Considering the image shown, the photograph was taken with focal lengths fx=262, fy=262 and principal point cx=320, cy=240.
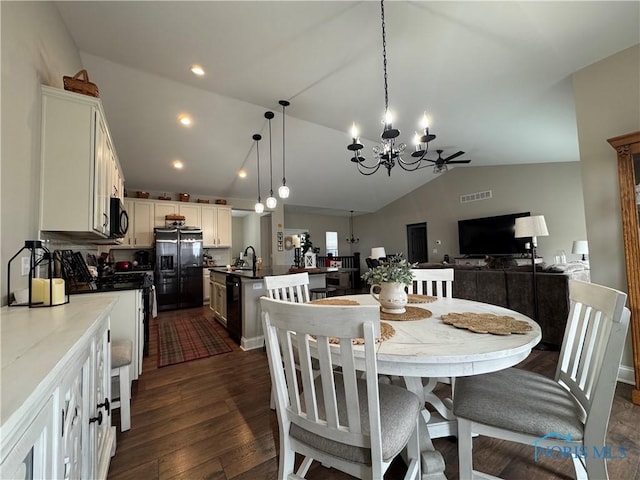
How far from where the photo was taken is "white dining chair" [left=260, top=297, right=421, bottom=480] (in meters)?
0.86

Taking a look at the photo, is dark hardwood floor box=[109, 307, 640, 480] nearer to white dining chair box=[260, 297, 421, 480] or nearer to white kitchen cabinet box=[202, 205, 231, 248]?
white dining chair box=[260, 297, 421, 480]

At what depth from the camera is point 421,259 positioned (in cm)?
877

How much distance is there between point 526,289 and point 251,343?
3548 millimetres

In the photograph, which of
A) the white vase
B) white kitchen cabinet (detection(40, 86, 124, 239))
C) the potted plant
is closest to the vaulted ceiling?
white kitchen cabinet (detection(40, 86, 124, 239))

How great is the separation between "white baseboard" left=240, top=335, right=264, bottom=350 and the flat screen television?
6.19 metres

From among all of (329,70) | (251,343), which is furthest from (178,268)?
(329,70)

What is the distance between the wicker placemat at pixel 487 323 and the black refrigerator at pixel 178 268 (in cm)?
539

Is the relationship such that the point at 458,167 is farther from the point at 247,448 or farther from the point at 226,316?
the point at 247,448

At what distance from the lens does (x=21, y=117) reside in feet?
4.75

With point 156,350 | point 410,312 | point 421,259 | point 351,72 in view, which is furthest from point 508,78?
point 421,259

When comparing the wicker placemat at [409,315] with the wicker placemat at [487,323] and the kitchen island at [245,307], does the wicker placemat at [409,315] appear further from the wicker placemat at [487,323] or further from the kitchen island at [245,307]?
the kitchen island at [245,307]

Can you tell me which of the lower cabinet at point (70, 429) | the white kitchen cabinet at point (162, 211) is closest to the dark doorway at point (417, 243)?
the white kitchen cabinet at point (162, 211)

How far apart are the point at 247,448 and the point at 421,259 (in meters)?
8.18

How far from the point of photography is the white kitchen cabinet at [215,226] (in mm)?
6266
